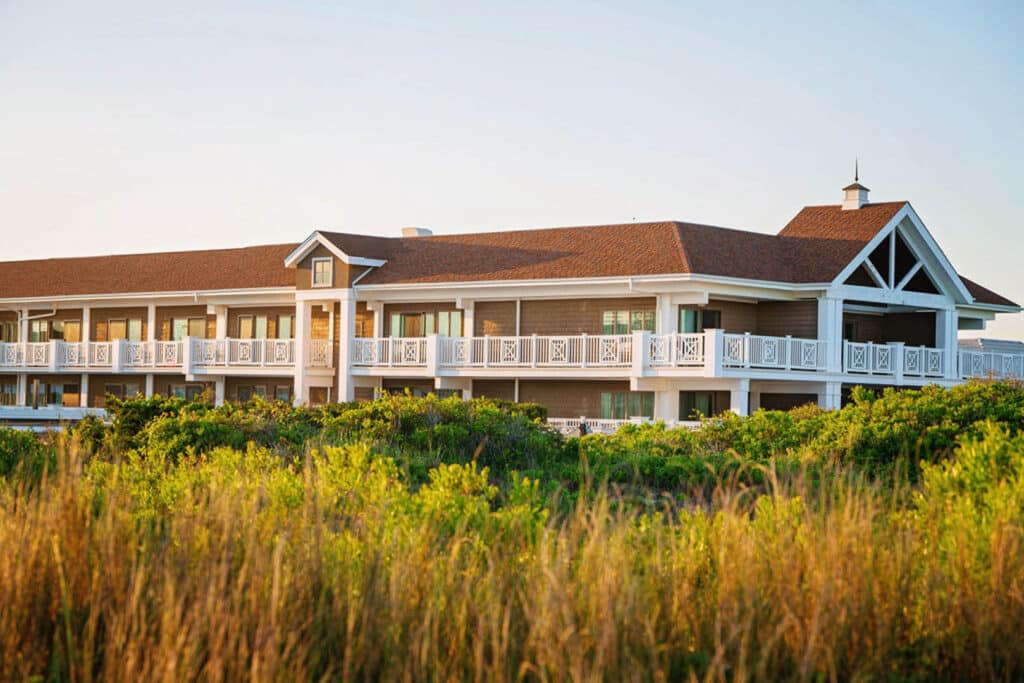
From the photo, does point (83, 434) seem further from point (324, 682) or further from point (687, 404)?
point (687, 404)

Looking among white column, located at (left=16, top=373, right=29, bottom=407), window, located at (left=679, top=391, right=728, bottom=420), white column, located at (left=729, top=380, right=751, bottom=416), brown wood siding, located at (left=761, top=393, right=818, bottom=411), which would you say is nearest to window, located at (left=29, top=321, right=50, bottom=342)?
white column, located at (left=16, top=373, right=29, bottom=407)

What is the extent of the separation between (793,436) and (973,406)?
9.06ft

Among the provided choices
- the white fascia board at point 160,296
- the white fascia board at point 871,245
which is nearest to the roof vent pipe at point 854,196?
the white fascia board at point 871,245

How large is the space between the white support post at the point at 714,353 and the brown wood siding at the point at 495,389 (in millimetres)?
7624

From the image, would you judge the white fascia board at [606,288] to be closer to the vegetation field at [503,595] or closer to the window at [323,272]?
the window at [323,272]

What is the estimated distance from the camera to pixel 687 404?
35.8 meters

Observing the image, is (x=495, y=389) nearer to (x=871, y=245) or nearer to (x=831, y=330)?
(x=831, y=330)

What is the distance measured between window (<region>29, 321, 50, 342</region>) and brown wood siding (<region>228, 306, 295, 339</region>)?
9.20m

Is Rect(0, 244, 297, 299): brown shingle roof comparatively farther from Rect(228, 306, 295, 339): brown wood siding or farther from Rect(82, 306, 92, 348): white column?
Rect(228, 306, 295, 339): brown wood siding

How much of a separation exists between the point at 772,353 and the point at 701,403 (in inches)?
112

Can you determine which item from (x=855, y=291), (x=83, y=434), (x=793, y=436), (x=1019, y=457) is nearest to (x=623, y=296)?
(x=855, y=291)

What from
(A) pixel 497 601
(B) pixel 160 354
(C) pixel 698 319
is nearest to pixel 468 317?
(C) pixel 698 319

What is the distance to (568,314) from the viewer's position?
38.3m

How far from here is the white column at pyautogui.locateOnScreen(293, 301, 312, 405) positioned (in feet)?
134
